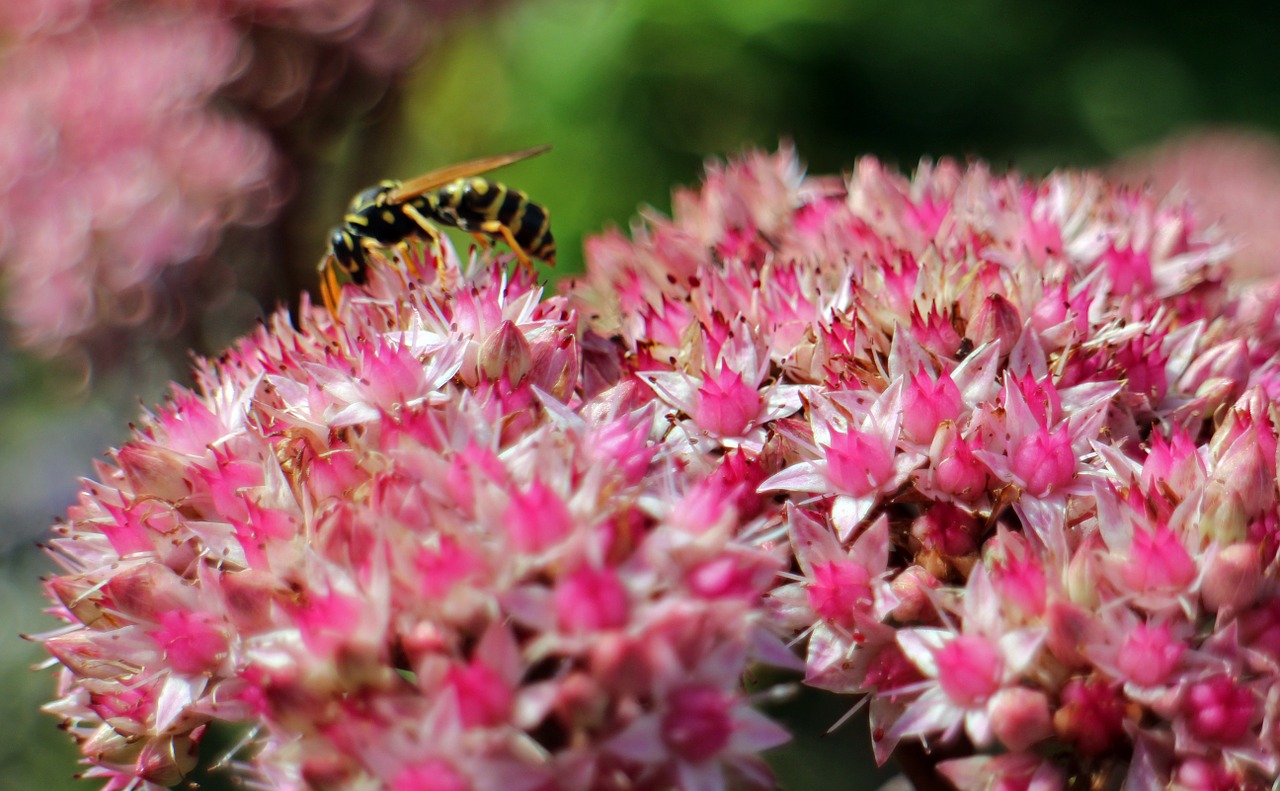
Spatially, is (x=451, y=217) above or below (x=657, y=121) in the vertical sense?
below

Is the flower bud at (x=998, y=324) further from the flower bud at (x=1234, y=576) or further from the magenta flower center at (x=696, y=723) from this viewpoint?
the magenta flower center at (x=696, y=723)

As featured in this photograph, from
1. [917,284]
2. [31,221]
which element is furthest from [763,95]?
[917,284]

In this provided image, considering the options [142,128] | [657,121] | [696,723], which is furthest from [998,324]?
[657,121]

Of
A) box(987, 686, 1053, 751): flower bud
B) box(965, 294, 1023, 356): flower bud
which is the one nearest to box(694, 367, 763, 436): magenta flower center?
box(965, 294, 1023, 356): flower bud

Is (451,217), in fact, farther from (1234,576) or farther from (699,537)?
(1234,576)

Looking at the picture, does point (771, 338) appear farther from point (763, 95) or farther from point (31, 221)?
point (763, 95)
